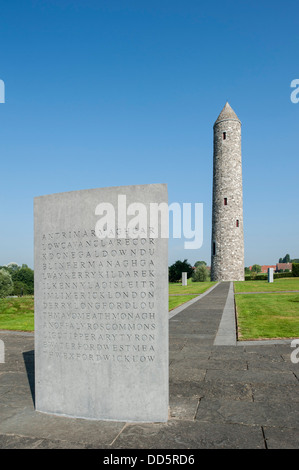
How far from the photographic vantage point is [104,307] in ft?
14.0

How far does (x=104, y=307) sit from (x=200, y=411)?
1.69 meters

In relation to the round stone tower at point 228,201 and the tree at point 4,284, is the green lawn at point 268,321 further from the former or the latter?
the tree at point 4,284

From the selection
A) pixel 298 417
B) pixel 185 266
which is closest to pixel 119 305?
pixel 298 417

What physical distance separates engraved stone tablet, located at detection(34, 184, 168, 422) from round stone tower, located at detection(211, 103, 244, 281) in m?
41.8

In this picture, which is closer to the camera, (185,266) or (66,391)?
(66,391)

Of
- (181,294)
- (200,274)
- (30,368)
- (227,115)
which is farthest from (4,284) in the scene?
(30,368)

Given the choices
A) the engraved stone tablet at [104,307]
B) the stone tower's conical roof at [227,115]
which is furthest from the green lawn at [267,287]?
the stone tower's conical roof at [227,115]

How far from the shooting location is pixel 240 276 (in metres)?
45.6

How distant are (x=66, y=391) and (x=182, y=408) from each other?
1.43 metres

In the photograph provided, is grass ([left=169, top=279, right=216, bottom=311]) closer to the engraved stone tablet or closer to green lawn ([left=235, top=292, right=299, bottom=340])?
green lawn ([left=235, top=292, right=299, bottom=340])

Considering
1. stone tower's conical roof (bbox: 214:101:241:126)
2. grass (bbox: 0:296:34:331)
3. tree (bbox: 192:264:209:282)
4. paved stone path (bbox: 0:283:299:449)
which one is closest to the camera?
paved stone path (bbox: 0:283:299:449)

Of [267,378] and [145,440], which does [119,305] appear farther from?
[267,378]

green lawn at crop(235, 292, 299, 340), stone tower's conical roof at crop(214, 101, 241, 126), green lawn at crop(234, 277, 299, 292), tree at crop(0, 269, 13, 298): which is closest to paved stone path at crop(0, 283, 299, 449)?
green lawn at crop(235, 292, 299, 340)

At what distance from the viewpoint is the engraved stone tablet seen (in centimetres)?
408
